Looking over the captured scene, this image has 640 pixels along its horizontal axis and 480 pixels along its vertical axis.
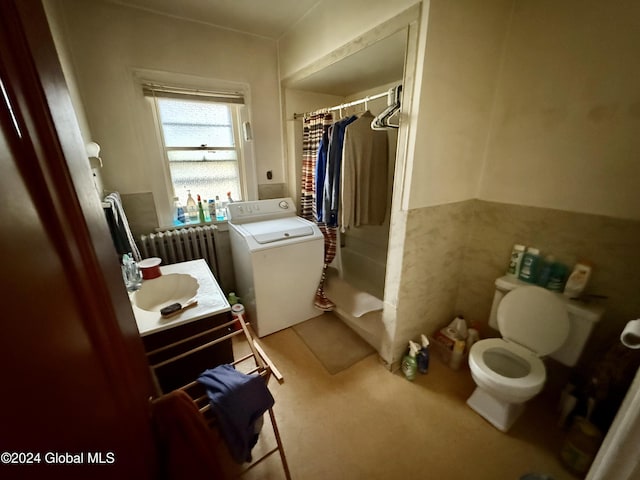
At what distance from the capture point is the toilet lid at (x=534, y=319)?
4.63ft

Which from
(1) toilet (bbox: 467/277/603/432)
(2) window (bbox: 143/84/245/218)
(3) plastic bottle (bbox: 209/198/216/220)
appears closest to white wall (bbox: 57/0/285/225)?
(2) window (bbox: 143/84/245/218)

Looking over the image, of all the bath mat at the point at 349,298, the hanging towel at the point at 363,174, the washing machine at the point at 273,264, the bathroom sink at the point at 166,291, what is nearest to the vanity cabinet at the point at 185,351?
the bathroom sink at the point at 166,291

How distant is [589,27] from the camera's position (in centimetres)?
127

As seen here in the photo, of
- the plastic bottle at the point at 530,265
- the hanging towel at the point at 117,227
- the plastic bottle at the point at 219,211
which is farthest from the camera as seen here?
the plastic bottle at the point at 219,211

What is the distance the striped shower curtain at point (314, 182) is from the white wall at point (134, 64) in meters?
0.56

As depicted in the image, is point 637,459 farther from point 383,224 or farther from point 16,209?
point 383,224

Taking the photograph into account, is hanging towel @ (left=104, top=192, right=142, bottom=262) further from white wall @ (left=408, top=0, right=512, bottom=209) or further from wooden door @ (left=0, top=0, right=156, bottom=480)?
white wall @ (left=408, top=0, right=512, bottom=209)

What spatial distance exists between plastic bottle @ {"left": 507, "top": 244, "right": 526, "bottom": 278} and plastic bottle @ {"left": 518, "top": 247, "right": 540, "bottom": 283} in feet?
0.07

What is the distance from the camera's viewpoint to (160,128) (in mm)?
2084

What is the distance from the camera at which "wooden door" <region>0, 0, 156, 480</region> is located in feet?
1.08

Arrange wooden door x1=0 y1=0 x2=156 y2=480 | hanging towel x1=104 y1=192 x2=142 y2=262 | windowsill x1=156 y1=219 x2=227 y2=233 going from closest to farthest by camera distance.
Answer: wooden door x1=0 y1=0 x2=156 y2=480 < hanging towel x1=104 y1=192 x2=142 y2=262 < windowsill x1=156 y1=219 x2=227 y2=233

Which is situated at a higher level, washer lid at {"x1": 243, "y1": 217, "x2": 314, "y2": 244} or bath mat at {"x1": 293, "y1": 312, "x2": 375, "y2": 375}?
washer lid at {"x1": 243, "y1": 217, "x2": 314, "y2": 244}

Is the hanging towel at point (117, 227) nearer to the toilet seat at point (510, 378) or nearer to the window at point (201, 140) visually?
the window at point (201, 140)

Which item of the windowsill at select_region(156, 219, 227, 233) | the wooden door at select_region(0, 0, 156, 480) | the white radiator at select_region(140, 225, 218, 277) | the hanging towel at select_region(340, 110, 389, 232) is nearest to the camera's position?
the wooden door at select_region(0, 0, 156, 480)
